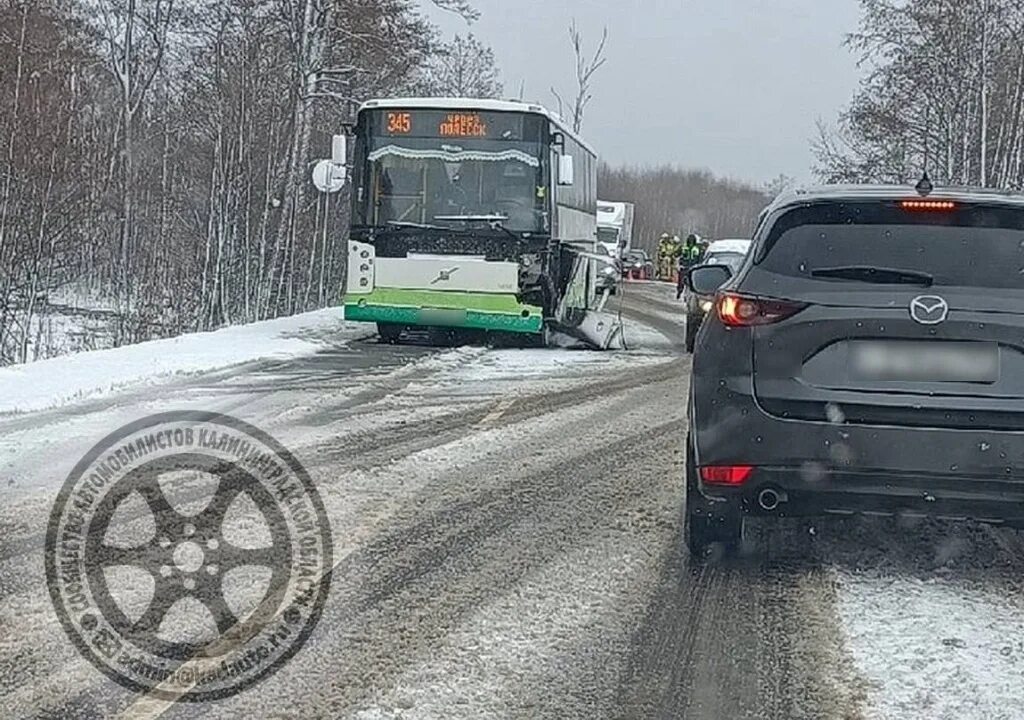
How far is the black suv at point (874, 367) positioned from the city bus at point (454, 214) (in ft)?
35.9

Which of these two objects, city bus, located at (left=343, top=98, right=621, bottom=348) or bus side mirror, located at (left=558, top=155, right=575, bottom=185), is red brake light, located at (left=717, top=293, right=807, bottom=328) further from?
bus side mirror, located at (left=558, top=155, right=575, bottom=185)

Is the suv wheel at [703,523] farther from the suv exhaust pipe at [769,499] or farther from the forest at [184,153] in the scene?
the forest at [184,153]

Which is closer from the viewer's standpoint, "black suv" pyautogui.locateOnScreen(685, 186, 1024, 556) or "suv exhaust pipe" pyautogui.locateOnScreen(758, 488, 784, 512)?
"black suv" pyautogui.locateOnScreen(685, 186, 1024, 556)

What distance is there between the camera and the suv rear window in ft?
16.6

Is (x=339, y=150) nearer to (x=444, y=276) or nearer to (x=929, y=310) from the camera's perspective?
(x=444, y=276)

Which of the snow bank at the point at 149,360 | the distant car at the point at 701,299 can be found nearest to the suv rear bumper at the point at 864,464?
the distant car at the point at 701,299

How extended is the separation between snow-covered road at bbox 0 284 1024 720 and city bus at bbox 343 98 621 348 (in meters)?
6.50

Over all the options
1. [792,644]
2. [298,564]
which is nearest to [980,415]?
[792,644]

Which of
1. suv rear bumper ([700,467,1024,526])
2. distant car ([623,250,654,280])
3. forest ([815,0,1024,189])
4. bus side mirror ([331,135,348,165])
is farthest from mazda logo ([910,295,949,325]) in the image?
distant car ([623,250,654,280])

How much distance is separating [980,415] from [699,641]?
1.42m

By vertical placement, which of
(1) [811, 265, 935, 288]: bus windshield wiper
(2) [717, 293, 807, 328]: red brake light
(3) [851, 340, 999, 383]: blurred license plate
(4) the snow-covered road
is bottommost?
(4) the snow-covered road

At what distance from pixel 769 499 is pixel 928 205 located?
1418mm

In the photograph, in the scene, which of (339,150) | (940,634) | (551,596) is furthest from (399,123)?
(940,634)

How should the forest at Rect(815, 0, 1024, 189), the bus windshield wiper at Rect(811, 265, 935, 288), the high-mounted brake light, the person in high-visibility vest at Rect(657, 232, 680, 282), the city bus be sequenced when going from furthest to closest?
the person in high-visibility vest at Rect(657, 232, 680, 282) → the forest at Rect(815, 0, 1024, 189) → the city bus → the high-mounted brake light → the bus windshield wiper at Rect(811, 265, 935, 288)
